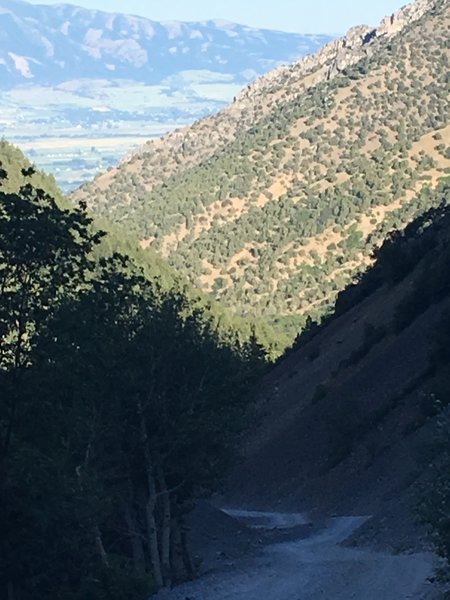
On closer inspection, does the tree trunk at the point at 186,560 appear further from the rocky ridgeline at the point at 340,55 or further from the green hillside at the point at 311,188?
the rocky ridgeline at the point at 340,55

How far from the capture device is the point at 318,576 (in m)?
18.4

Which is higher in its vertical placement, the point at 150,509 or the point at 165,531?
the point at 150,509

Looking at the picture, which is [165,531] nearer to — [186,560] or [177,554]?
[186,560]

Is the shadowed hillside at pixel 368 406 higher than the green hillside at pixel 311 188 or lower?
lower

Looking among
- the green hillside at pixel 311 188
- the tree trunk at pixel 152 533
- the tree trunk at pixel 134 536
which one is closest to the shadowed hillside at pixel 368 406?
the tree trunk at pixel 152 533

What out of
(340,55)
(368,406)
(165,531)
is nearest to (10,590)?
(165,531)

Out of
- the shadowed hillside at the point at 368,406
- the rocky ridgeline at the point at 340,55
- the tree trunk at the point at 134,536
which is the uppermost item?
the rocky ridgeline at the point at 340,55

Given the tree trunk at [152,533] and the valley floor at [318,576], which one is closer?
the valley floor at [318,576]

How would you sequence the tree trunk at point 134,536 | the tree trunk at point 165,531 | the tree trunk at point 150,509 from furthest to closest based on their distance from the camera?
1. the tree trunk at point 165,531
2. the tree trunk at point 134,536
3. the tree trunk at point 150,509

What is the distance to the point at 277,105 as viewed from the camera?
137 metres

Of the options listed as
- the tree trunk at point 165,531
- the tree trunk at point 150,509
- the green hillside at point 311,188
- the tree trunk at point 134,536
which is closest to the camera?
the tree trunk at point 150,509

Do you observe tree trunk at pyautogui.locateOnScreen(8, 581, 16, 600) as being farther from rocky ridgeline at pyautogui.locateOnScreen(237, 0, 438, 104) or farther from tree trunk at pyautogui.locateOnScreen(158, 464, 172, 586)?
rocky ridgeline at pyautogui.locateOnScreen(237, 0, 438, 104)

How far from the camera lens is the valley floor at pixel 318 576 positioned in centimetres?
1611

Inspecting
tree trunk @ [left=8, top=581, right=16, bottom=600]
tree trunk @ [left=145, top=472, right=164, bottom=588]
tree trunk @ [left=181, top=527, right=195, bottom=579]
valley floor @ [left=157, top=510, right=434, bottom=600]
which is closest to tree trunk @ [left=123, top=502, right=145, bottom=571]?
tree trunk @ [left=145, top=472, right=164, bottom=588]
